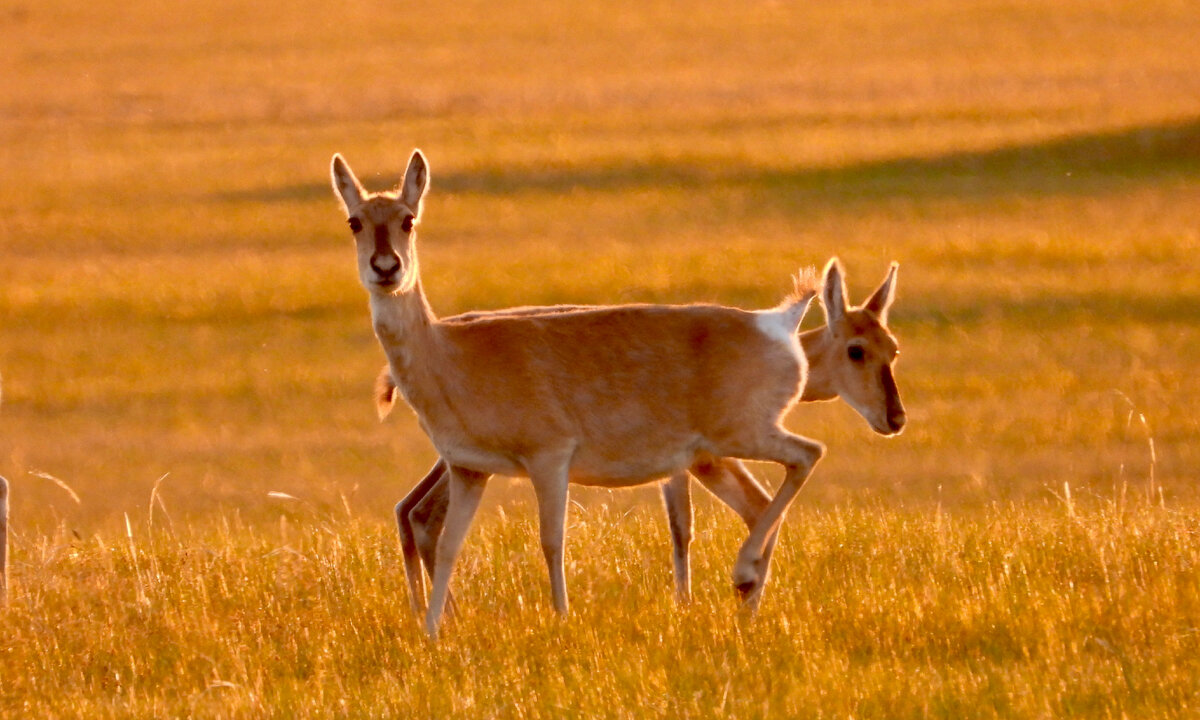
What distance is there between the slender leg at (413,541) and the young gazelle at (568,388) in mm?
546

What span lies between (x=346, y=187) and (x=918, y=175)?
30924mm

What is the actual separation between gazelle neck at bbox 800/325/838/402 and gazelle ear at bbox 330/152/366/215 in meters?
2.90

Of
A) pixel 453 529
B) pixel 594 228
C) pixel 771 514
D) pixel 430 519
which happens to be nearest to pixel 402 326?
pixel 453 529

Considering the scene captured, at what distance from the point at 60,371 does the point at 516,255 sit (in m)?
9.60

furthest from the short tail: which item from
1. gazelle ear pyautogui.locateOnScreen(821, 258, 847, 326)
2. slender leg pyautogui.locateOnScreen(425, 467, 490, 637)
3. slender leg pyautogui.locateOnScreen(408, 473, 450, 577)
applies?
slender leg pyautogui.locateOnScreen(408, 473, 450, 577)

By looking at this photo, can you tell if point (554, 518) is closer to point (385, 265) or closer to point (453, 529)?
point (453, 529)

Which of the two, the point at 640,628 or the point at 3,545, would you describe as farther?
the point at 3,545

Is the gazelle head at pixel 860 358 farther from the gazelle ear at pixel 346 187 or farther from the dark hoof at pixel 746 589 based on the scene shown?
the gazelle ear at pixel 346 187

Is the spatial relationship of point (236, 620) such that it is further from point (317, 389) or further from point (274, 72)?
point (274, 72)

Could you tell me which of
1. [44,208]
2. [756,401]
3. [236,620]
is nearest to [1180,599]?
[756,401]

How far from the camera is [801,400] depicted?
10.8 metres

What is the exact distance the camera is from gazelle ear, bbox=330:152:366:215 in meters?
9.20

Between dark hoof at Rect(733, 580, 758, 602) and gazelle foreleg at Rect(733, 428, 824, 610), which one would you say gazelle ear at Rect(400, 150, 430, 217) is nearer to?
gazelle foreleg at Rect(733, 428, 824, 610)

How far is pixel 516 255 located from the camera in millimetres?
31344
